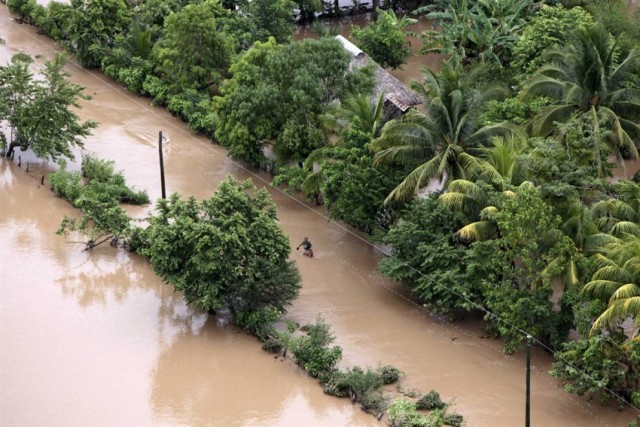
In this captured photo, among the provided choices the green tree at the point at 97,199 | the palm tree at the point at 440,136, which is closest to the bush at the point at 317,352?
the palm tree at the point at 440,136

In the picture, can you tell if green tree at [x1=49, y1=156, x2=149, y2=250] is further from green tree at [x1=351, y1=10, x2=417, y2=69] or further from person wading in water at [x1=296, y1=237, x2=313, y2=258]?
green tree at [x1=351, y1=10, x2=417, y2=69]

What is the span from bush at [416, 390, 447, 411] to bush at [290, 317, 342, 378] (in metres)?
2.12

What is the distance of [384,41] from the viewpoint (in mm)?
38312

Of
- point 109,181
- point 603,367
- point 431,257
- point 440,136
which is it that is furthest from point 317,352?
point 109,181

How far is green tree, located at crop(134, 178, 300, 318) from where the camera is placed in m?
25.8

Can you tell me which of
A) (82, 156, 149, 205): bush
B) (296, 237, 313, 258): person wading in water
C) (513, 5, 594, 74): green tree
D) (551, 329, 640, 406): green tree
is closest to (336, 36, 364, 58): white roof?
(513, 5, 594, 74): green tree

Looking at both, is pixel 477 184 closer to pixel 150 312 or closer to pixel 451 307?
pixel 451 307

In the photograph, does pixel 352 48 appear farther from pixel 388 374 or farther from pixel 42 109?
pixel 388 374

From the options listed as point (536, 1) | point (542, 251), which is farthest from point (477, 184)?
point (536, 1)

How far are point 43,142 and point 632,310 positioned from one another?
17678 millimetres

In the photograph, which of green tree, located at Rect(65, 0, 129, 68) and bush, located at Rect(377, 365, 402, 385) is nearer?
bush, located at Rect(377, 365, 402, 385)

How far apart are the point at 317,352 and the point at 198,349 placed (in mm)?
3022

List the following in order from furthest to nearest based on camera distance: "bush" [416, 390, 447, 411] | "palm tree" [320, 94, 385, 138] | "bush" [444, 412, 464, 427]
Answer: "palm tree" [320, 94, 385, 138], "bush" [416, 390, 447, 411], "bush" [444, 412, 464, 427]

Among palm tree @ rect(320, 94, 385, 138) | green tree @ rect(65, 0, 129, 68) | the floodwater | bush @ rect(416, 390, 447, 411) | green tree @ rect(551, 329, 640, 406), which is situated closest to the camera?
green tree @ rect(551, 329, 640, 406)
